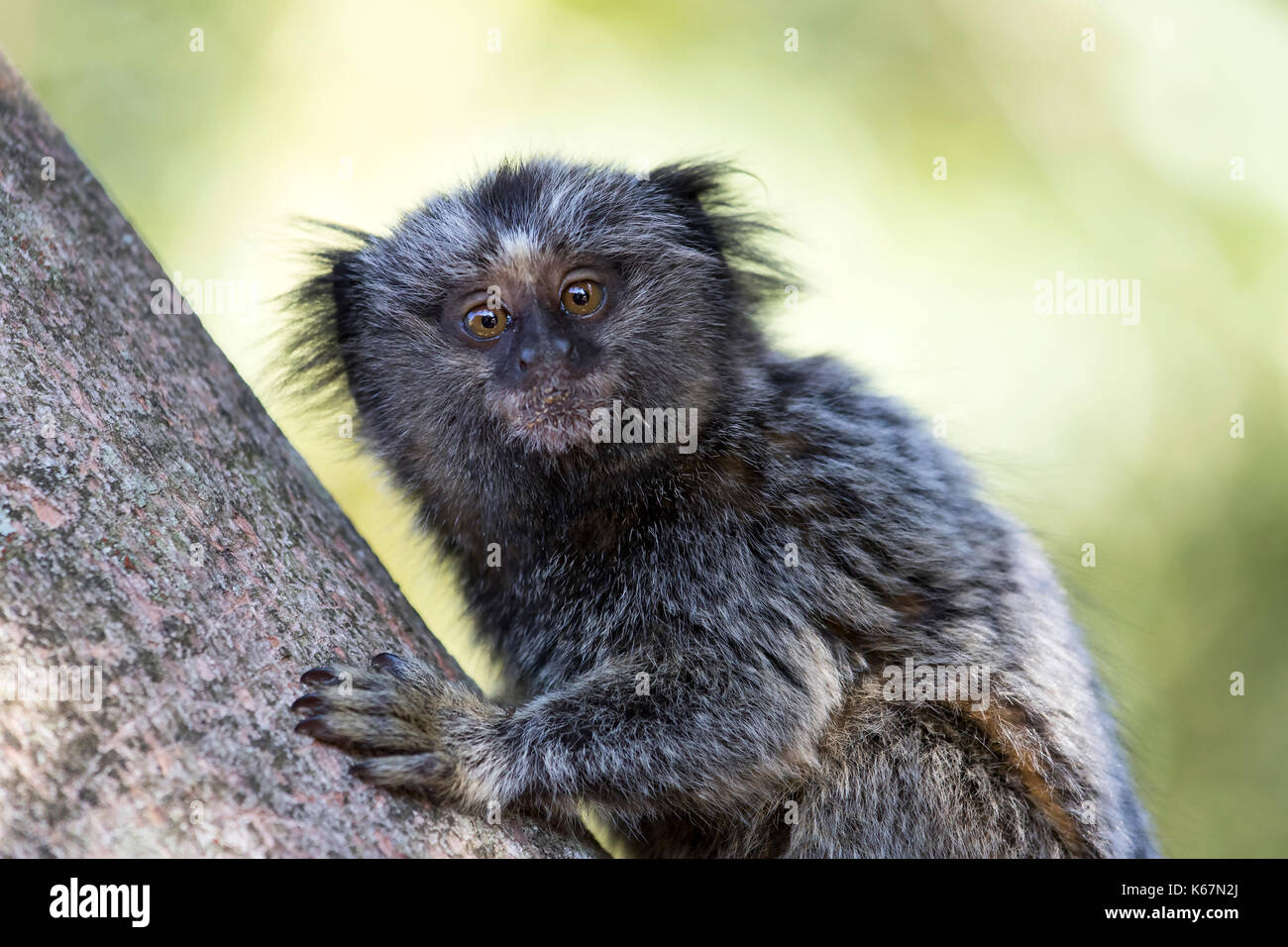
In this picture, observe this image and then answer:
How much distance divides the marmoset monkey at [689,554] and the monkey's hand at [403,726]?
0.07ft

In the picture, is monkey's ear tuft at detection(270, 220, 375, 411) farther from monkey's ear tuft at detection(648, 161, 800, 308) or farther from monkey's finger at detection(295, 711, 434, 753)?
monkey's finger at detection(295, 711, 434, 753)

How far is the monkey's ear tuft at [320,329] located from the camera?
552 centimetres

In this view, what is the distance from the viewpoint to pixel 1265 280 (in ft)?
29.5

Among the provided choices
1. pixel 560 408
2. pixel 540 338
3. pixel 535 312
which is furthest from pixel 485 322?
pixel 560 408

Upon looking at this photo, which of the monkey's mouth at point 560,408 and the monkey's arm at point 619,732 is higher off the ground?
the monkey's mouth at point 560,408

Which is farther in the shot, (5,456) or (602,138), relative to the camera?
(602,138)

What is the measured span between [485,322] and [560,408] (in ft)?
2.31

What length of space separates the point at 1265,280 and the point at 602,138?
5.68 metres

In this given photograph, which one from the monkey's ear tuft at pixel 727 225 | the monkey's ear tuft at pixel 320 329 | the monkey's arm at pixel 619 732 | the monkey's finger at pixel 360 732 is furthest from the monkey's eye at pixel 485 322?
the monkey's finger at pixel 360 732

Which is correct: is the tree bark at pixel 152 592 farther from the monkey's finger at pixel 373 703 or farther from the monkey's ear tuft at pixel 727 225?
the monkey's ear tuft at pixel 727 225

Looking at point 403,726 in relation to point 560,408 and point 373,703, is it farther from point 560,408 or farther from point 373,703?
point 560,408

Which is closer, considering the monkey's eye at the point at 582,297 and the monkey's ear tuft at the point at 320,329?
the monkey's eye at the point at 582,297
